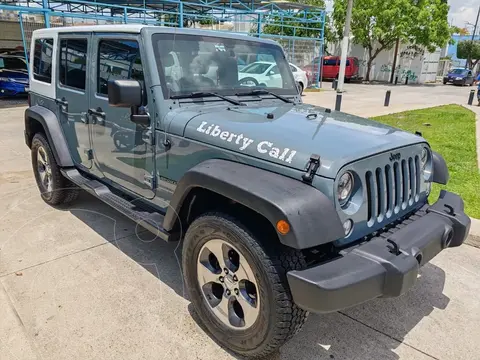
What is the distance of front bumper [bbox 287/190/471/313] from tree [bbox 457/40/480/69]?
56735mm

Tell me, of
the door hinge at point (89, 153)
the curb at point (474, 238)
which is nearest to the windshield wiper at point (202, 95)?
the door hinge at point (89, 153)

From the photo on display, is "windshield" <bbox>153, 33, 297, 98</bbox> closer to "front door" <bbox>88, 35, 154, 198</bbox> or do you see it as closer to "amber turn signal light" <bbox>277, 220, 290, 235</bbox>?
"front door" <bbox>88, 35, 154, 198</bbox>

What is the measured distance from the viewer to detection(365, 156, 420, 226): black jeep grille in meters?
2.42

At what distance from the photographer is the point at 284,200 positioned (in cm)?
209

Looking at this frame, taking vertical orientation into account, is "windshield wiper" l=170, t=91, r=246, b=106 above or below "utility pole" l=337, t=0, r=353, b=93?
below

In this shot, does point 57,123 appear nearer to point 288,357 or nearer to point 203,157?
point 203,157

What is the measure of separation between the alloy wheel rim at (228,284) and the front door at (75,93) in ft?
6.60

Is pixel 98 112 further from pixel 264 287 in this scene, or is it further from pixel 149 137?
pixel 264 287

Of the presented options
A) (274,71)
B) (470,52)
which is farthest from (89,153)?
(470,52)

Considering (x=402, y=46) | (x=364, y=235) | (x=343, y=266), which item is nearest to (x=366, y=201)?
(x=364, y=235)

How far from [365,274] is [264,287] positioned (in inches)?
21.3

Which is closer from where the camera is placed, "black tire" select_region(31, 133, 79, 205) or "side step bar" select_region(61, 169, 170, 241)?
"side step bar" select_region(61, 169, 170, 241)

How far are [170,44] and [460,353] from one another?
298cm

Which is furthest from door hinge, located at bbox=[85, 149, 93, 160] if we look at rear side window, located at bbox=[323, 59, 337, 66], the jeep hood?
rear side window, located at bbox=[323, 59, 337, 66]
